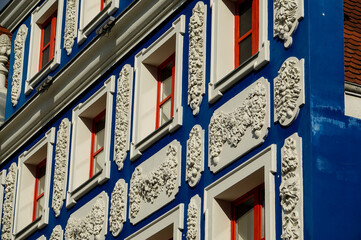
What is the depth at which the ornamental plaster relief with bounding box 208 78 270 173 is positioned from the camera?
70.8 feet

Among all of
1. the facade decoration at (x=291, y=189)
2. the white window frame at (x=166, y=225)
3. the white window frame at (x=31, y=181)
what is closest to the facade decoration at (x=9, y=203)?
the white window frame at (x=31, y=181)

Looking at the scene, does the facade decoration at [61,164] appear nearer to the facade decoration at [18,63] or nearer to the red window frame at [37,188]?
the red window frame at [37,188]

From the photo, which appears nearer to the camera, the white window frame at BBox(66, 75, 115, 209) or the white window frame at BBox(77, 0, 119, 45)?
the white window frame at BBox(66, 75, 115, 209)

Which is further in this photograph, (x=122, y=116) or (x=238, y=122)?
(x=122, y=116)

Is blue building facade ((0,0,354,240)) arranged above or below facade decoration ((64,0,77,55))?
Answer: below

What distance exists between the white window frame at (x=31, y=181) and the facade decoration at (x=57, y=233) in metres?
0.57

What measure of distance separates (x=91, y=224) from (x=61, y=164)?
2.61 m

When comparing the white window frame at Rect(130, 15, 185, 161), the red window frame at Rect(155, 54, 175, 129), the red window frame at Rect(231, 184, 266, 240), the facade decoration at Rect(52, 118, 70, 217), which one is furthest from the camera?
the facade decoration at Rect(52, 118, 70, 217)

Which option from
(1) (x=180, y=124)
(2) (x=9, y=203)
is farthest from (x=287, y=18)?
(2) (x=9, y=203)

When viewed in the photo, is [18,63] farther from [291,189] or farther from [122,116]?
[291,189]

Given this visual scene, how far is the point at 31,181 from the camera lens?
3039 centimetres

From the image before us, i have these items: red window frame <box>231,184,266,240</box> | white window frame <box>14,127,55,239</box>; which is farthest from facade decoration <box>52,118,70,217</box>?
red window frame <box>231,184,266,240</box>

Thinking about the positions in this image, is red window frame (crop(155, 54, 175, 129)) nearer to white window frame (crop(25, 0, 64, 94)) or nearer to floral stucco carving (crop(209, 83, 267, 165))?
floral stucco carving (crop(209, 83, 267, 165))

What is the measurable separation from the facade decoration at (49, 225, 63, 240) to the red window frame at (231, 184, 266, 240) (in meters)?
6.06
